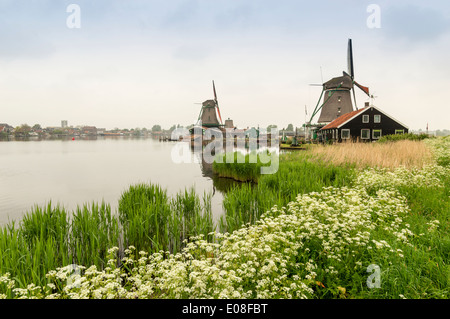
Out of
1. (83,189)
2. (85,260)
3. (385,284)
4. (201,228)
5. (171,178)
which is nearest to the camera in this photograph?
(385,284)

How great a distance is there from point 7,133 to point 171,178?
580ft

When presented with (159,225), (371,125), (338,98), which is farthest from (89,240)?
(338,98)

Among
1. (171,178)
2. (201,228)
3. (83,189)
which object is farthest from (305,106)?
(201,228)

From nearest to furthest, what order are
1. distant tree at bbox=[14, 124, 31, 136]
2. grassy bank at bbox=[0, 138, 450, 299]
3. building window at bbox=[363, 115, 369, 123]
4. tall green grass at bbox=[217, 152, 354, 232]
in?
grassy bank at bbox=[0, 138, 450, 299]
tall green grass at bbox=[217, 152, 354, 232]
building window at bbox=[363, 115, 369, 123]
distant tree at bbox=[14, 124, 31, 136]

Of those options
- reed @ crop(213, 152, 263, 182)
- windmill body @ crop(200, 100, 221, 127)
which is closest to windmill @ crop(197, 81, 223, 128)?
windmill body @ crop(200, 100, 221, 127)

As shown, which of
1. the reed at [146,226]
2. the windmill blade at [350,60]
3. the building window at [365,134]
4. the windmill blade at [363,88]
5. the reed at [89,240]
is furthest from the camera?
the windmill blade at [350,60]

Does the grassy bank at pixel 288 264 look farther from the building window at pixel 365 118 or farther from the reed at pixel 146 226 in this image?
the building window at pixel 365 118

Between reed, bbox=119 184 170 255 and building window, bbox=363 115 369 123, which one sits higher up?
building window, bbox=363 115 369 123

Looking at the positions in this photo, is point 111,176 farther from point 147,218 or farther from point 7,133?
point 7,133

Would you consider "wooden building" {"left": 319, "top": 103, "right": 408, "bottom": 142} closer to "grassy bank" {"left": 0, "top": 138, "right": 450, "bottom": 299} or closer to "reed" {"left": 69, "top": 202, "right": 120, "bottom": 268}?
"grassy bank" {"left": 0, "top": 138, "right": 450, "bottom": 299}

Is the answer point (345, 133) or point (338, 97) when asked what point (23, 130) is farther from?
point (345, 133)

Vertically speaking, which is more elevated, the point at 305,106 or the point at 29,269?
the point at 305,106

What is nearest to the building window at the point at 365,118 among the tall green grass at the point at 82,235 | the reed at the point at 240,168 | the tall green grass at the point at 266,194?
the reed at the point at 240,168

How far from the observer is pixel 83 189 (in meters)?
15.7
